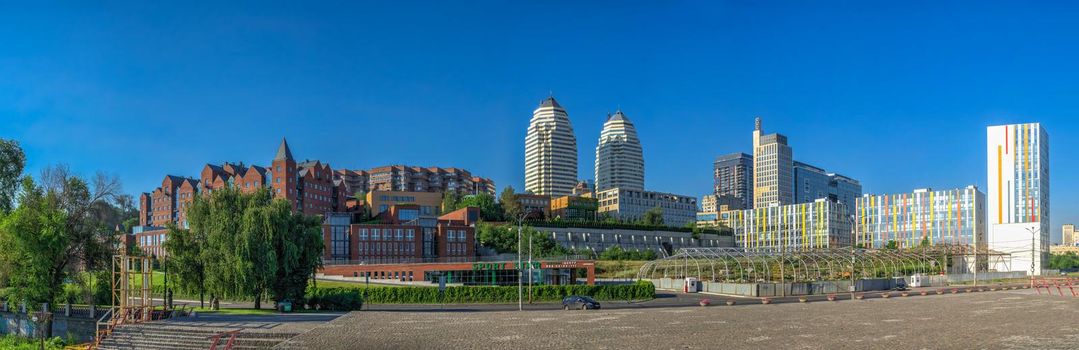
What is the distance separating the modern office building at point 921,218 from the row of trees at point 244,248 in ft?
492

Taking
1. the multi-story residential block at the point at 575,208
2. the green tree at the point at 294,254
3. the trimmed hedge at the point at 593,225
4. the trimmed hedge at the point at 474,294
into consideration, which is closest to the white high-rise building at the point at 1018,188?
the trimmed hedge at the point at 593,225

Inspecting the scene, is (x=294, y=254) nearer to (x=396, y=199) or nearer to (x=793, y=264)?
(x=793, y=264)

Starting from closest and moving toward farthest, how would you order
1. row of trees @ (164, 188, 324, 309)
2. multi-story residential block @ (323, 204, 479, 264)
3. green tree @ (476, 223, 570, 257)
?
row of trees @ (164, 188, 324, 309), multi-story residential block @ (323, 204, 479, 264), green tree @ (476, 223, 570, 257)

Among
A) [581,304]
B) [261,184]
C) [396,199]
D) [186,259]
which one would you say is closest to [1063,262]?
[396,199]

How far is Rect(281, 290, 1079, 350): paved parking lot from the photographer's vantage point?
34875mm

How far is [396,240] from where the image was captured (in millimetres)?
108062

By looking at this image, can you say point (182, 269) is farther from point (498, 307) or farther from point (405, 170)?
point (405, 170)

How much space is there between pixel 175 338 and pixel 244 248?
11.9m

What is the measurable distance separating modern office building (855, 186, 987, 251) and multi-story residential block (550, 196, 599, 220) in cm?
6460

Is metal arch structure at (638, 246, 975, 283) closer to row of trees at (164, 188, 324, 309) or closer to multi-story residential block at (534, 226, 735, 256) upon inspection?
multi-story residential block at (534, 226, 735, 256)

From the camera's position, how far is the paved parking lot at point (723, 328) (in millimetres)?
34875

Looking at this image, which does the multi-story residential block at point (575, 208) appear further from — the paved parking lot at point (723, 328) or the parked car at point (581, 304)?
the paved parking lot at point (723, 328)

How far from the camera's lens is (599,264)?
10788cm

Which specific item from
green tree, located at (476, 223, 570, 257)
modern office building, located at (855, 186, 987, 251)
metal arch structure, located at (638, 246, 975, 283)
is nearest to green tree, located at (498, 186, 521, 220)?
green tree, located at (476, 223, 570, 257)
